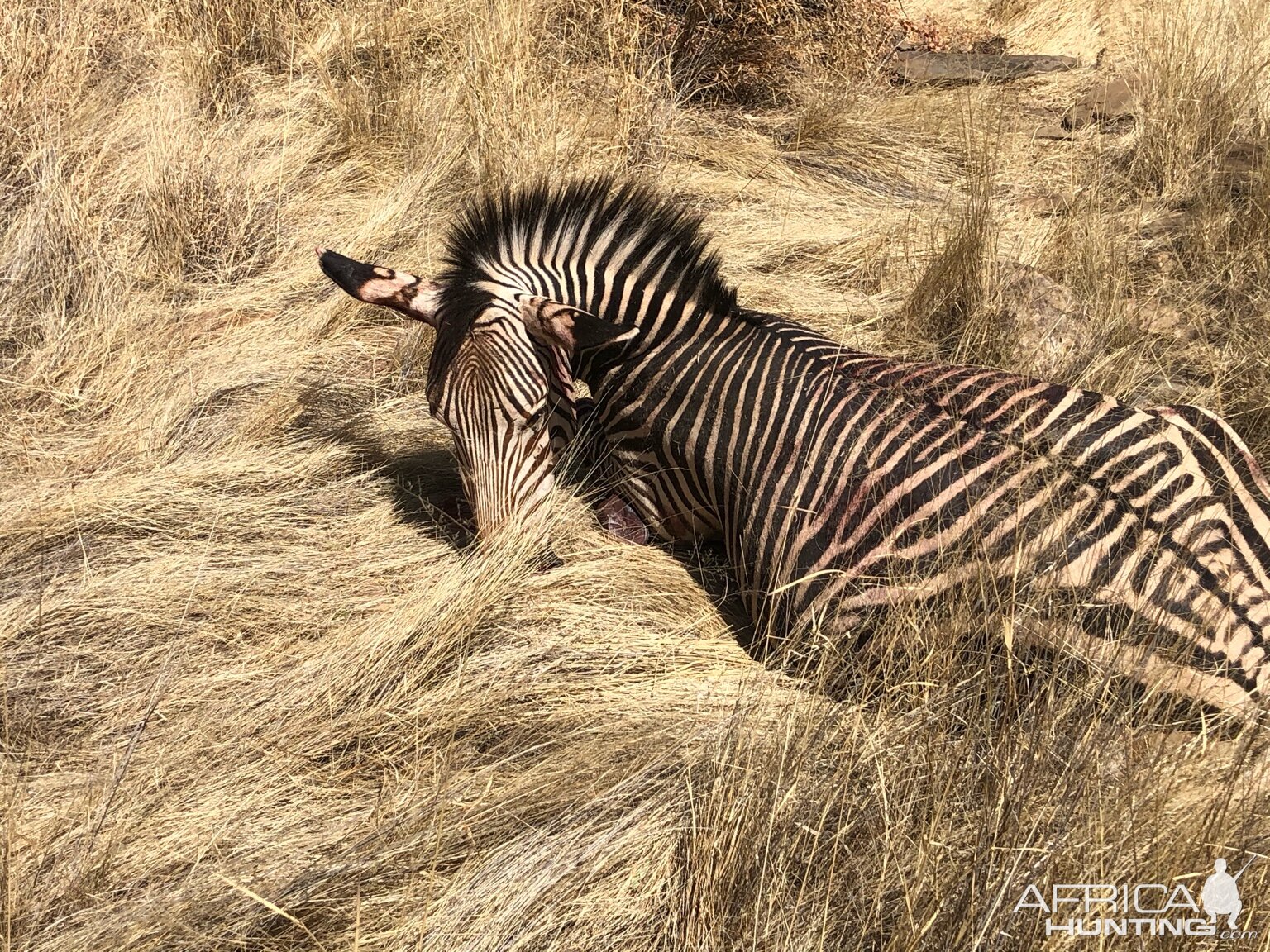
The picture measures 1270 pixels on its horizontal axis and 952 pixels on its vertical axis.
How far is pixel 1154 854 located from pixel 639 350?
2383 millimetres

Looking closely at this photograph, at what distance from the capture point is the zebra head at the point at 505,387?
12.0ft

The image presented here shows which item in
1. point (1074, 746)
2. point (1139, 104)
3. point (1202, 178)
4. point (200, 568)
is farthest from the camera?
point (1139, 104)

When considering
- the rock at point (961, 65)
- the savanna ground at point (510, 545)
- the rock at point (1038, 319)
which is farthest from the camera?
the rock at point (961, 65)

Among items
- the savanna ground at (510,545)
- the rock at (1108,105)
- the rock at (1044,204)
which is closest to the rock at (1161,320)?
the savanna ground at (510,545)

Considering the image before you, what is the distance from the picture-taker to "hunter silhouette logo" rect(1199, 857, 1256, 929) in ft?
7.12

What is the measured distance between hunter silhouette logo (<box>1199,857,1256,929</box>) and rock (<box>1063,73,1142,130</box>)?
5315mm

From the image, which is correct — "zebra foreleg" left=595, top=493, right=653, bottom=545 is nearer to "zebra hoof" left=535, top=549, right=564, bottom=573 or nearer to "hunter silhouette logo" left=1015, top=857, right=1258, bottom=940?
"zebra hoof" left=535, top=549, right=564, bottom=573

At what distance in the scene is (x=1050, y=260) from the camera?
17.5 feet

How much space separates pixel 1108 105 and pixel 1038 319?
2600 millimetres

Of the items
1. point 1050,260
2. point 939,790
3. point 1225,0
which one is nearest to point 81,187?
point 1050,260

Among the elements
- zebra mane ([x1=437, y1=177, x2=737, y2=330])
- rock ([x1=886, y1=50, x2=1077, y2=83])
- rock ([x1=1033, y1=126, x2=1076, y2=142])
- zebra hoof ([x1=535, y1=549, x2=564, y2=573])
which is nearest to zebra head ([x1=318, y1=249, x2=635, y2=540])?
zebra hoof ([x1=535, y1=549, x2=564, y2=573])

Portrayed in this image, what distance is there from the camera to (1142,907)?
220cm

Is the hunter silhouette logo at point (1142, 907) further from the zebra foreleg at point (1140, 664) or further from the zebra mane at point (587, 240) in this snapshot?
the zebra mane at point (587, 240)

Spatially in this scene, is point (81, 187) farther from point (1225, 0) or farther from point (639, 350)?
point (1225, 0)
